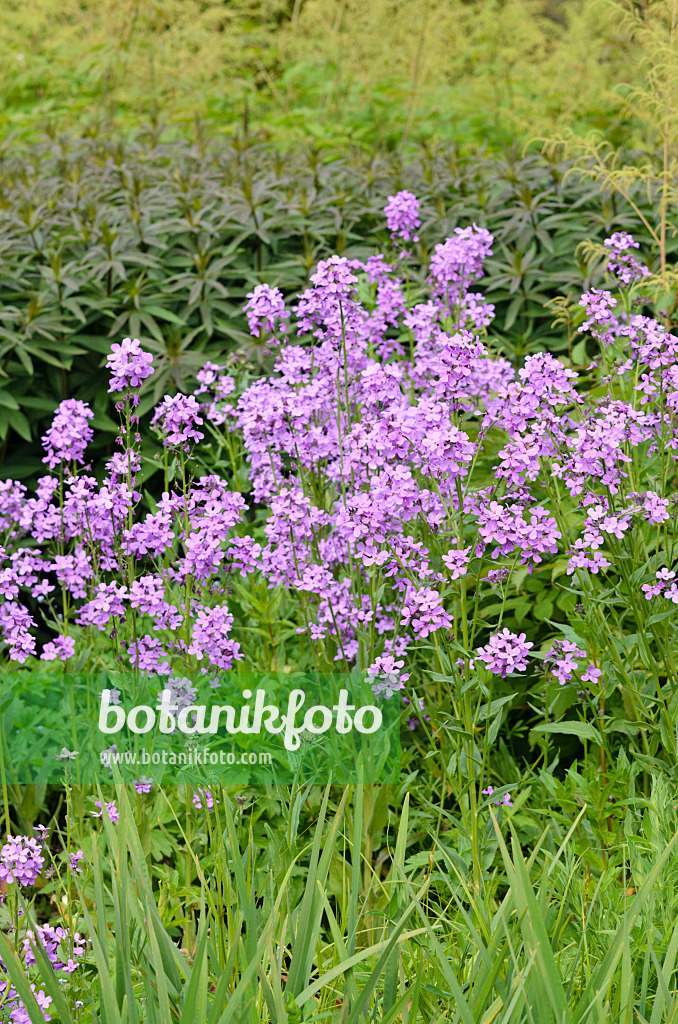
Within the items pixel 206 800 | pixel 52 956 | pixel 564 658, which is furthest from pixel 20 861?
pixel 564 658

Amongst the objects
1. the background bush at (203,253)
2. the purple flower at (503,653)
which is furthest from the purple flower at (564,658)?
the background bush at (203,253)

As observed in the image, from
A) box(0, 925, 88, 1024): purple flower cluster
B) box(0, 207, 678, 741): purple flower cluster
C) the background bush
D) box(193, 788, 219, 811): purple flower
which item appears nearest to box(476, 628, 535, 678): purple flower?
box(0, 207, 678, 741): purple flower cluster

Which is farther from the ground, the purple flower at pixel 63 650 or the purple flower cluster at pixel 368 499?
the purple flower cluster at pixel 368 499

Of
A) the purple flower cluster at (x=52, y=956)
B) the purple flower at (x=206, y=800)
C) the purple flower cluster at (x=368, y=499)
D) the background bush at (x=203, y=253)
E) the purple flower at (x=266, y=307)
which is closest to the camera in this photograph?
the purple flower cluster at (x=52, y=956)

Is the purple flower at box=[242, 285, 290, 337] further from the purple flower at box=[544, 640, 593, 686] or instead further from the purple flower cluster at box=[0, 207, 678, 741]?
the purple flower at box=[544, 640, 593, 686]

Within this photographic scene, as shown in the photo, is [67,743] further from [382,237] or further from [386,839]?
[382,237]

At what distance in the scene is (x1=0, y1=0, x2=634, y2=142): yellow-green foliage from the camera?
7.97 m

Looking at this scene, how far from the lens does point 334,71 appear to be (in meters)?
8.91

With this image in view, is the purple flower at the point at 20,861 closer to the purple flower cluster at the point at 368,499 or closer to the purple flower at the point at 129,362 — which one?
the purple flower cluster at the point at 368,499

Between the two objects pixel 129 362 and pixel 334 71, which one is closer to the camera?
pixel 129 362

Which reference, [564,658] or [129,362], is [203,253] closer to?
[129,362]

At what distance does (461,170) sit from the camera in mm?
5477

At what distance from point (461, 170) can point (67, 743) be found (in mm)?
3953

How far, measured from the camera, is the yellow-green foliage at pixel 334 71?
7.97 metres
